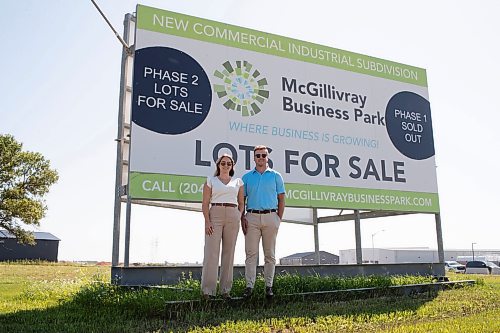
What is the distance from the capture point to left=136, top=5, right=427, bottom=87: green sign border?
780 cm

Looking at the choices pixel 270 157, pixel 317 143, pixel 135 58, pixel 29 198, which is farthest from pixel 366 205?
pixel 29 198

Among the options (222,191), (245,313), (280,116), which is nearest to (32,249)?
(280,116)

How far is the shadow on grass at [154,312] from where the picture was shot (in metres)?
4.37

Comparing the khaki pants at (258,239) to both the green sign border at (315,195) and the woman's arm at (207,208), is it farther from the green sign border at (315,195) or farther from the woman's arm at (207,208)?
the green sign border at (315,195)

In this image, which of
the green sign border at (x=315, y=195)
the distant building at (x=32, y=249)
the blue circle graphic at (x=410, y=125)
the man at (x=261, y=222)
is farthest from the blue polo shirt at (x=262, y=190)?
the distant building at (x=32, y=249)

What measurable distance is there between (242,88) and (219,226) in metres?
3.62

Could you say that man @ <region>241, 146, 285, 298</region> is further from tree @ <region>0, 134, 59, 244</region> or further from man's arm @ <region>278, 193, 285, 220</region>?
tree @ <region>0, 134, 59, 244</region>

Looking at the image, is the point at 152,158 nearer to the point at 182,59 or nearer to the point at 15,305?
the point at 182,59

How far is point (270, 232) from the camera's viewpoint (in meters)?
5.61

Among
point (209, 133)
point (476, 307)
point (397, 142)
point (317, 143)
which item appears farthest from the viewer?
point (397, 142)

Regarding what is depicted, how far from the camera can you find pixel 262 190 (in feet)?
18.5

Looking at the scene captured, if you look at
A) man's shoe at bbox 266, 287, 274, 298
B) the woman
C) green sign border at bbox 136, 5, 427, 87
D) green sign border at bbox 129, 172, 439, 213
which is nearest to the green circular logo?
green sign border at bbox 136, 5, 427, 87

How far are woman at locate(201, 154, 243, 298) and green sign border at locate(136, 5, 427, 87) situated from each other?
3458mm

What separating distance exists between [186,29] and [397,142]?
188 inches
